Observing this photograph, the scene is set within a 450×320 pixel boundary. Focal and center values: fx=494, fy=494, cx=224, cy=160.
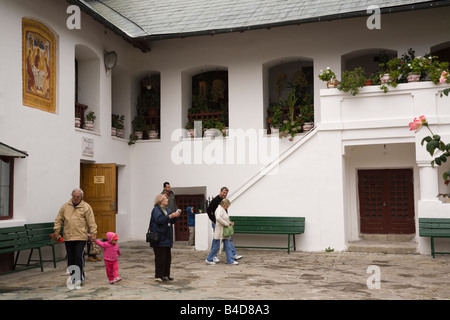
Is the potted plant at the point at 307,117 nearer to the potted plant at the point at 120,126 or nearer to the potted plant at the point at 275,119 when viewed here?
the potted plant at the point at 275,119

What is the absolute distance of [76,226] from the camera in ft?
28.1

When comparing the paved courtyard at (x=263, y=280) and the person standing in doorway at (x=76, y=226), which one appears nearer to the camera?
the paved courtyard at (x=263, y=280)

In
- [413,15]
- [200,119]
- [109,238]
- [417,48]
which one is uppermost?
[413,15]

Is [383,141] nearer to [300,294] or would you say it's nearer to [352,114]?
[352,114]

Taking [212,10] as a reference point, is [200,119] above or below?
below

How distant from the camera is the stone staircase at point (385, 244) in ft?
42.0

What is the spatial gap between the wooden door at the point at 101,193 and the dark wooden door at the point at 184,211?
3.49 metres

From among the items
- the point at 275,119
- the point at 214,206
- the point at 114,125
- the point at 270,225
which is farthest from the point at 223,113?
the point at 214,206

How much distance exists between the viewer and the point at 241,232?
533 inches

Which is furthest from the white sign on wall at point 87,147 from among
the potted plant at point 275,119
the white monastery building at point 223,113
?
the potted plant at point 275,119

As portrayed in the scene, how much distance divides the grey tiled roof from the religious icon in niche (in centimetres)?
133

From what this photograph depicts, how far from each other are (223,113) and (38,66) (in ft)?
21.4

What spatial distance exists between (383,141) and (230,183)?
5.25 m

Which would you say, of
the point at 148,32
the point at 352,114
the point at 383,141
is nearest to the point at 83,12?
the point at 148,32
